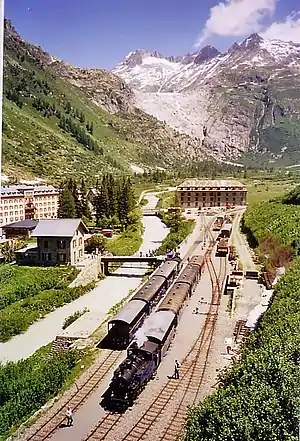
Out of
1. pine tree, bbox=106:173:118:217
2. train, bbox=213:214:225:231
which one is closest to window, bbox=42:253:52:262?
pine tree, bbox=106:173:118:217

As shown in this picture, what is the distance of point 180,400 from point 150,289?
166 centimetres

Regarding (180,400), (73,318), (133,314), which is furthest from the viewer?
(73,318)

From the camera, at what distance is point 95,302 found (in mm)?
4926

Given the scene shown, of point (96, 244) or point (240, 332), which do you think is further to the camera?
point (96, 244)

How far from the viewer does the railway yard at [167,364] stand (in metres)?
2.90

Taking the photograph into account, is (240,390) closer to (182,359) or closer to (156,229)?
(182,359)

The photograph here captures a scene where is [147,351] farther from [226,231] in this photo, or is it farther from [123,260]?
[123,260]

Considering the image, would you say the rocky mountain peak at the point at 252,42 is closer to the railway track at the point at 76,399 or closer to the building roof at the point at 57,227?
the railway track at the point at 76,399

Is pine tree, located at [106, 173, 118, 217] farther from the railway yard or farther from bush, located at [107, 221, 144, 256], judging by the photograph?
the railway yard

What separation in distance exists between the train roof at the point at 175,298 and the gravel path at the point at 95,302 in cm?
55

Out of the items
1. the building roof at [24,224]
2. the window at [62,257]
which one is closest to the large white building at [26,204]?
the building roof at [24,224]

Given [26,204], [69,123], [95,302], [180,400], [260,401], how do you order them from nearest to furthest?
[260,401]
[180,400]
[95,302]
[26,204]
[69,123]

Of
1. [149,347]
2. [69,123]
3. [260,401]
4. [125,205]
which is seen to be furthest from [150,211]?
[69,123]

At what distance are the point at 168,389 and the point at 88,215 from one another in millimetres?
2621
